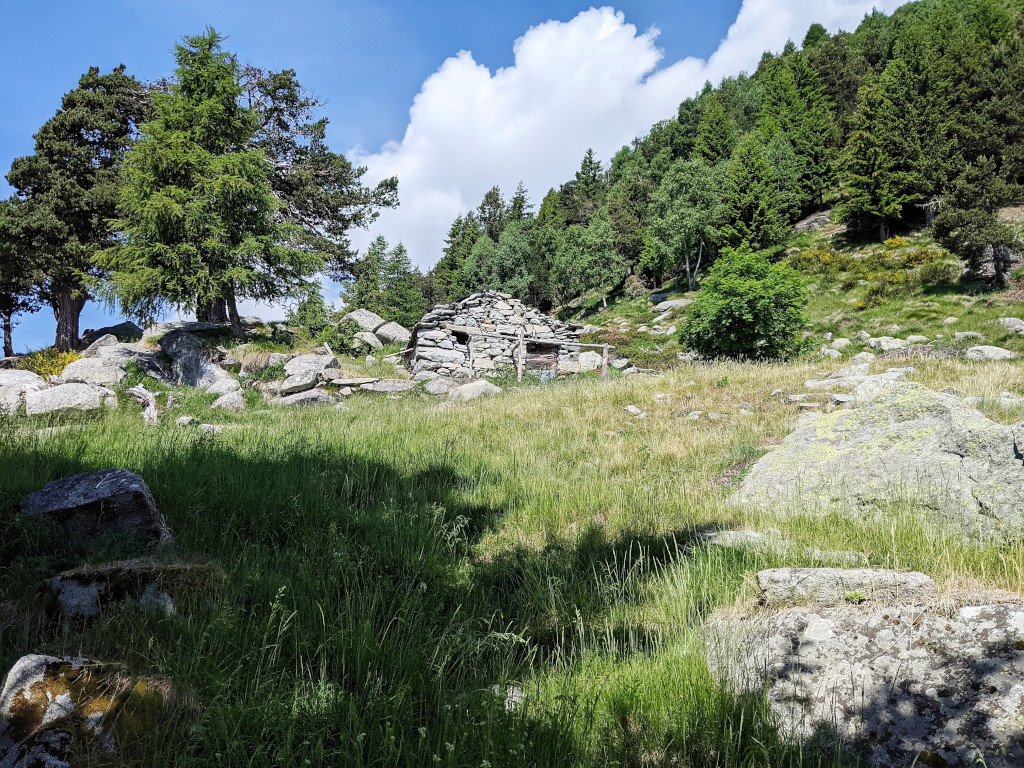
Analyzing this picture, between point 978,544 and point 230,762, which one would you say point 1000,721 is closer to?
point 978,544

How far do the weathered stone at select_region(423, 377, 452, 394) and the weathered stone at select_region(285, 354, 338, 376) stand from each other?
360cm

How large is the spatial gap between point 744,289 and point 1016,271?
16.1 meters

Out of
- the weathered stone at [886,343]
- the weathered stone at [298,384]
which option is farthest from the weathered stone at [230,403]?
the weathered stone at [886,343]

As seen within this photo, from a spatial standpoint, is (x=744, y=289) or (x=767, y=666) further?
(x=744, y=289)

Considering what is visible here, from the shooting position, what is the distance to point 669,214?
3734 cm

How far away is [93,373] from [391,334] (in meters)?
16.5

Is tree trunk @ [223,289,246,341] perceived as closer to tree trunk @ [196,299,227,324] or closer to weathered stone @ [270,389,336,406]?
tree trunk @ [196,299,227,324]

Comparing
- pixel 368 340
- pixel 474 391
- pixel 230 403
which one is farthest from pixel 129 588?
pixel 368 340

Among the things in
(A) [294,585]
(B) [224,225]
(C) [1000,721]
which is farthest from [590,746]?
(B) [224,225]

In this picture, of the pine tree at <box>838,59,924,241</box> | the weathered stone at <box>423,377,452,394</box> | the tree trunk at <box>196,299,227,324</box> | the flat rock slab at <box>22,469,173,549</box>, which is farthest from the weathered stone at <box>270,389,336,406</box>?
the pine tree at <box>838,59,924,241</box>

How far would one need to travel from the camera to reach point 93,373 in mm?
13805

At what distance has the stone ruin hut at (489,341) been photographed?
2272 centimetres

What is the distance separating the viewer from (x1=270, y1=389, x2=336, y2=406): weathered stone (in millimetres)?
13871

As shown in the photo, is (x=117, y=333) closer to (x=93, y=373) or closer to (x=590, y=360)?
(x=93, y=373)
